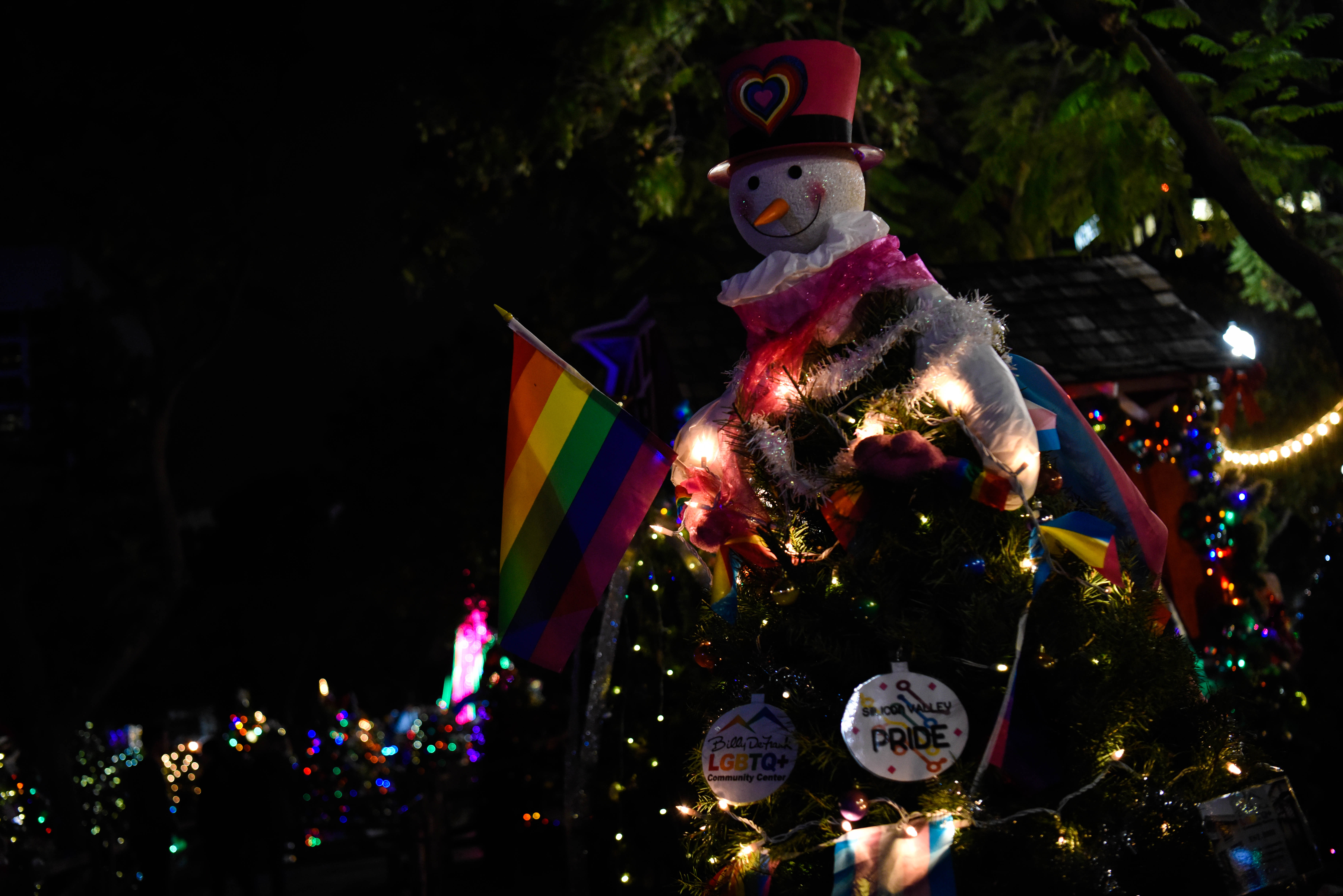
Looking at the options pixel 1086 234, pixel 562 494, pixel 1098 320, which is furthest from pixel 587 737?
pixel 1086 234

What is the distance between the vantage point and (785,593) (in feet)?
11.2

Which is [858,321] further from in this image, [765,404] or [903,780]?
[903,780]

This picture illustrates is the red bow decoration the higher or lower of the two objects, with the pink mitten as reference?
higher

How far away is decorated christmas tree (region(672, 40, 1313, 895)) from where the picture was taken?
2.97 metres

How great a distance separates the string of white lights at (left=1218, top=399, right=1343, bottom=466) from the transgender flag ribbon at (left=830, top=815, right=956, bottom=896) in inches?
243

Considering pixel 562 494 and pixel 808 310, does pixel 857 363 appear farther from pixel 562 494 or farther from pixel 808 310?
pixel 562 494

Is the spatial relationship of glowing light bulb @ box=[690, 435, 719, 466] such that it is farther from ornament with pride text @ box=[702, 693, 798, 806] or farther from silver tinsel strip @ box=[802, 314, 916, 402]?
ornament with pride text @ box=[702, 693, 798, 806]

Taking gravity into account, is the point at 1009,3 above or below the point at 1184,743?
above

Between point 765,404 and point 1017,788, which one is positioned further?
point 765,404

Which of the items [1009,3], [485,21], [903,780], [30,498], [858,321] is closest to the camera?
[903,780]

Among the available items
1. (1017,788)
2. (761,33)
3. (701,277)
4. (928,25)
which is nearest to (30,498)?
(701,277)

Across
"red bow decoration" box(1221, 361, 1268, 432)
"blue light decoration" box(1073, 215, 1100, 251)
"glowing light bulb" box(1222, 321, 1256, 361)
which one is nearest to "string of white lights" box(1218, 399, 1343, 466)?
"red bow decoration" box(1221, 361, 1268, 432)

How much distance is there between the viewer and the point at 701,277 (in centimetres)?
1388

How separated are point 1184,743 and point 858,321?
156 cm
